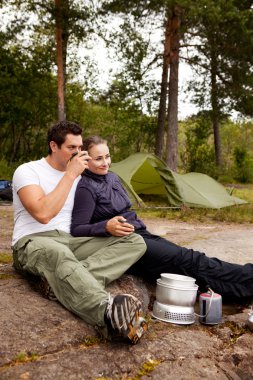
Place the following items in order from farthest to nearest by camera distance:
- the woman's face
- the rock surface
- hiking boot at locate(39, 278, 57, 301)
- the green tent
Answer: the green tent, the woman's face, hiking boot at locate(39, 278, 57, 301), the rock surface

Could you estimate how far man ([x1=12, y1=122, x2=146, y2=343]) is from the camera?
209 cm

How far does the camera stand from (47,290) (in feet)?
8.00

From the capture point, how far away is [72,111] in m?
17.8

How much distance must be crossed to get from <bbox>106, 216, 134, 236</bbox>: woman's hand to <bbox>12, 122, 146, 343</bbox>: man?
0.04 meters

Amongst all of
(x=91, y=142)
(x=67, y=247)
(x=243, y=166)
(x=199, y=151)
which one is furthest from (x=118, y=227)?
(x=243, y=166)

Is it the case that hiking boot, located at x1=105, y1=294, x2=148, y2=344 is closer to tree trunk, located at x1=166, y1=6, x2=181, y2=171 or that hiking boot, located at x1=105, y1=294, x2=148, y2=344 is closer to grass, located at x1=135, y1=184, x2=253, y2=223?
grass, located at x1=135, y1=184, x2=253, y2=223

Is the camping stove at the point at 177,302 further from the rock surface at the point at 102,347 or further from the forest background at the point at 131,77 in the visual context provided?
the forest background at the point at 131,77

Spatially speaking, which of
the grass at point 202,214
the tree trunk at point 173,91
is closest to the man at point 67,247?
the grass at point 202,214

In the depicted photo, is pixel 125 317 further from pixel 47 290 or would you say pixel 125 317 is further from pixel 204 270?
pixel 204 270

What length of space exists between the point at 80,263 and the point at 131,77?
41.9 ft

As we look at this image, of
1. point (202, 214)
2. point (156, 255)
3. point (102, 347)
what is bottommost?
point (202, 214)

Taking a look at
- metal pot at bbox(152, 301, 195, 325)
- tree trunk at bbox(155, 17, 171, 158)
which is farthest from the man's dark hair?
tree trunk at bbox(155, 17, 171, 158)

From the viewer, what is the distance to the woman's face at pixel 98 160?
116 inches

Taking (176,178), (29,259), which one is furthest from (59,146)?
(176,178)
